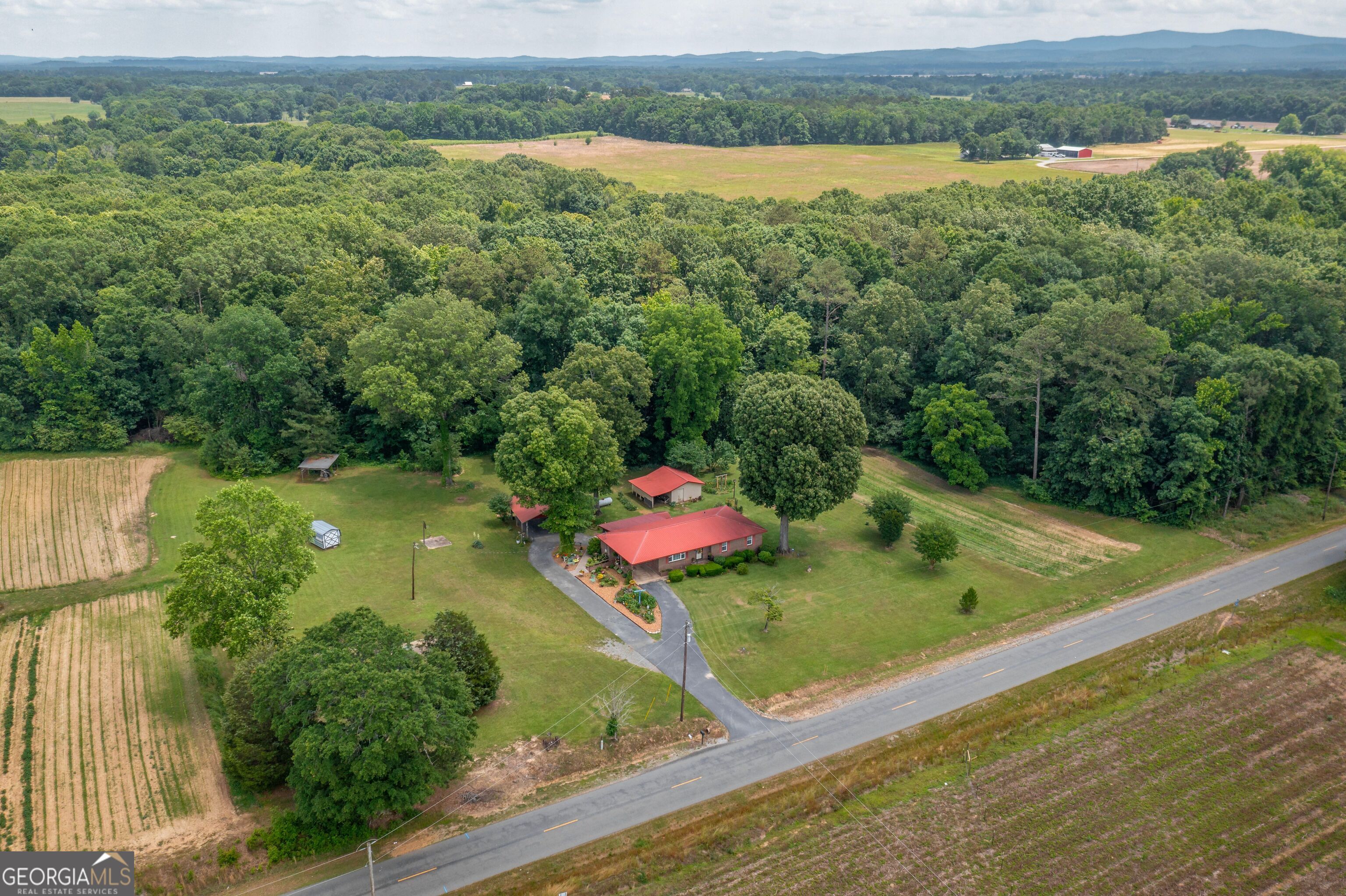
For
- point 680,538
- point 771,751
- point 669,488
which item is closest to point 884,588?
point 680,538

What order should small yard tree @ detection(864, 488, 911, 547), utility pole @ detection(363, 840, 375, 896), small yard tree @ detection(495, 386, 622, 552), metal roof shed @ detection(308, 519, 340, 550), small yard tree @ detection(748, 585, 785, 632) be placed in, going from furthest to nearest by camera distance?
small yard tree @ detection(864, 488, 911, 547), metal roof shed @ detection(308, 519, 340, 550), small yard tree @ detection(495, 386, 622, 552), small yard tree @ detection(748, 585, 785, 632), utility pole @ detection(363, 840, 375, 896)

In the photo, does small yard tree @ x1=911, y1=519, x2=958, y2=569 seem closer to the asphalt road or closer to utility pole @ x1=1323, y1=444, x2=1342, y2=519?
the asphalt road

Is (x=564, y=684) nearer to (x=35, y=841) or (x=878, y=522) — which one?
(x=35, y=841)

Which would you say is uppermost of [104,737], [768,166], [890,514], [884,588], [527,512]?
[768,166]

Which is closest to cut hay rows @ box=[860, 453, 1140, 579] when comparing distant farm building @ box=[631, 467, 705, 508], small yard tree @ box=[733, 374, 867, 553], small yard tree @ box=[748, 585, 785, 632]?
small yard tree @ box=[733, 374, 867, 553]

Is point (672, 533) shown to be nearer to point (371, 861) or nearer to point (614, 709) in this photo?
point (614, 709)

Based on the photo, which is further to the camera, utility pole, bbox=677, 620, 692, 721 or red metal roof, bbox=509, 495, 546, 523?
red metal roof, bbox=509, 495, 546, 523

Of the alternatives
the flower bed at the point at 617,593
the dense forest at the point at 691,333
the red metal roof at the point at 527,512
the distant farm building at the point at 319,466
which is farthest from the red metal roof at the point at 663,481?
the distant farm building at the point at 319,466
